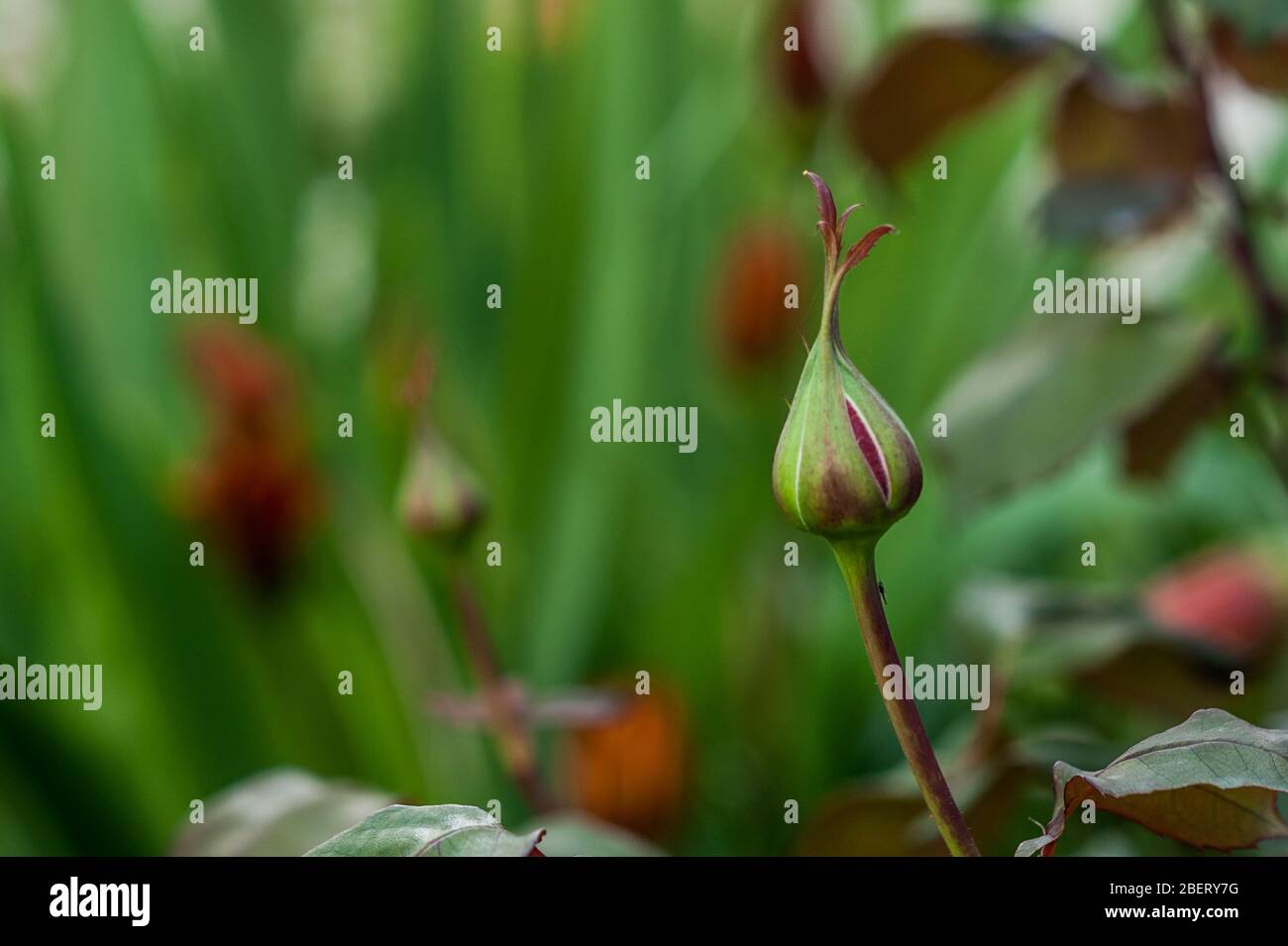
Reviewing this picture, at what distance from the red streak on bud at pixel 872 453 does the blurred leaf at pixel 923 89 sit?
0.90ft

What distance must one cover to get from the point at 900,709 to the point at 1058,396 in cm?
23

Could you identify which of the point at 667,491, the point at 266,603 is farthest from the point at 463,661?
the point at 667,491

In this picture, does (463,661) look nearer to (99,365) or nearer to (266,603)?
(266,603)

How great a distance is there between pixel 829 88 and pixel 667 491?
0.31m

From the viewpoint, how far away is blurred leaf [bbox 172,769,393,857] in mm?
256

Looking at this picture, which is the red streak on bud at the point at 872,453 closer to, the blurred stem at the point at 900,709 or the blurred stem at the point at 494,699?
the blurred stem at the point at 900,709

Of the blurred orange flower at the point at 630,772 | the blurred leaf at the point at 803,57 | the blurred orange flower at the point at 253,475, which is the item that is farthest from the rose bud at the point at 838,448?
the blurred leaf at the point at 803,57

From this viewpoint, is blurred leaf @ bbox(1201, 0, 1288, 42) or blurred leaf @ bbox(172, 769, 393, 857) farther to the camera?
blurred leaf @ bbox(1201, 0, 1288, 42)

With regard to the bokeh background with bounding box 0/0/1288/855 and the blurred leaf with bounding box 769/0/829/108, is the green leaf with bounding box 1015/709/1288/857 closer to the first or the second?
the bokeh background with bounding box 0/0/1288/855

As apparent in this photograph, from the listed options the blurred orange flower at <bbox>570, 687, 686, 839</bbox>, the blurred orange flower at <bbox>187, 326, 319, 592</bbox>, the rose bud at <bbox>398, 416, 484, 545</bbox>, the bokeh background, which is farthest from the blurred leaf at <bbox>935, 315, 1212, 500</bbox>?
the blurred orange flower at <bbox>187, 326, 319, 592</bbox>

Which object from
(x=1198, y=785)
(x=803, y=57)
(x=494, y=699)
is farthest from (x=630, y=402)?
(x=1198, y=785)

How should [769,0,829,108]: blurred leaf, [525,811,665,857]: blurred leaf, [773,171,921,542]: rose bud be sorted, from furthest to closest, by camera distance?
[769,0,829,108]: blurred leaf, [525,811,665,857]: blurred leaf, [773,171,921,542]: rose bud

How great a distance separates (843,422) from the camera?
0.19 m

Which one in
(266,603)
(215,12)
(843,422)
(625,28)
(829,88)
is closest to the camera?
(843,422)
